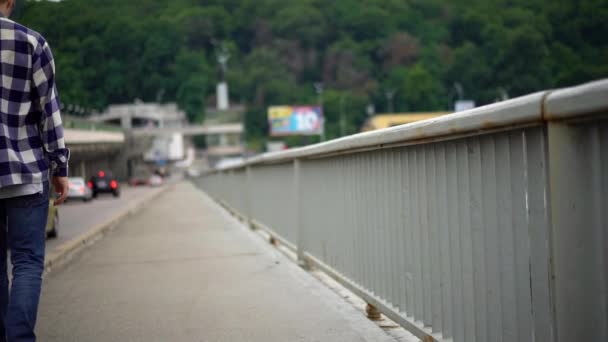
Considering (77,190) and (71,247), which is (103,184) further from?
(71,247)

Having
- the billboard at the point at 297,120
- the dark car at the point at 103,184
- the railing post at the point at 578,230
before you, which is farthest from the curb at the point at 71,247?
the billboard at the point at 297,120

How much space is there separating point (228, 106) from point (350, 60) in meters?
29.5

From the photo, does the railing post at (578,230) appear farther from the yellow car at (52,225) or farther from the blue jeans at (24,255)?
the yellow car at (52,225)

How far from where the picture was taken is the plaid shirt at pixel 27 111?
3.96 metres

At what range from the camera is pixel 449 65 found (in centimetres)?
13888

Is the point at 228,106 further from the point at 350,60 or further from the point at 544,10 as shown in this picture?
the point at 544,10

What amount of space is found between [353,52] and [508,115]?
16040cm

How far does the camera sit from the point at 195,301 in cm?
659

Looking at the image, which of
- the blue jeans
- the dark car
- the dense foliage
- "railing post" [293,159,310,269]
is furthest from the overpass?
the blue jeans

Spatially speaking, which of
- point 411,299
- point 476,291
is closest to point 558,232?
point 476,291

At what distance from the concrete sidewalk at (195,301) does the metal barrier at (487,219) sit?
45cm

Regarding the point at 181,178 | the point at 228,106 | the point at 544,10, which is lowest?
the point at 181,178

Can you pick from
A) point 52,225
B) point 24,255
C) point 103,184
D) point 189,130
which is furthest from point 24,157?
point 189,130

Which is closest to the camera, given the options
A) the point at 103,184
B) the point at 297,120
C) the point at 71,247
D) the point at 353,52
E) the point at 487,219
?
the point at 487,219
